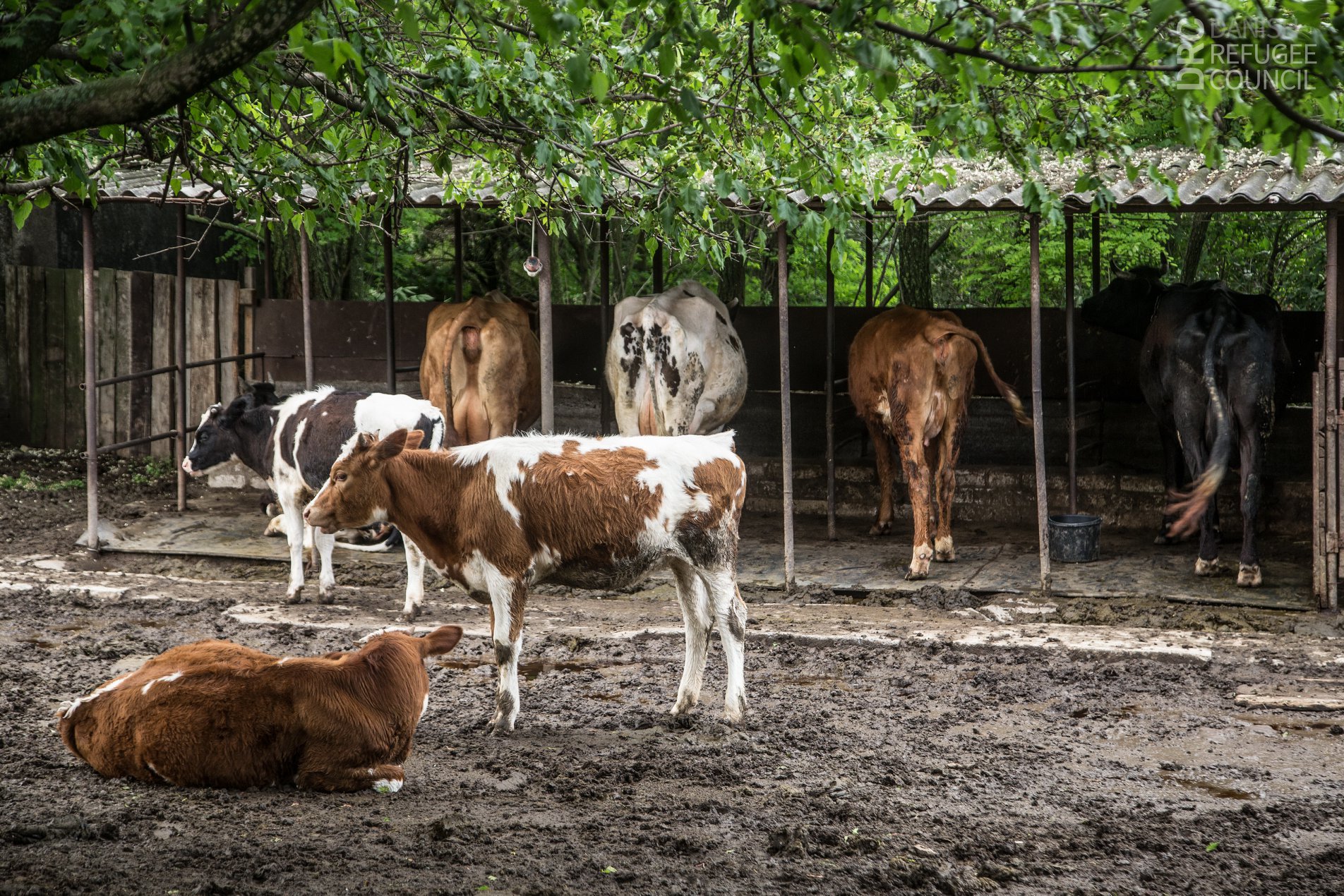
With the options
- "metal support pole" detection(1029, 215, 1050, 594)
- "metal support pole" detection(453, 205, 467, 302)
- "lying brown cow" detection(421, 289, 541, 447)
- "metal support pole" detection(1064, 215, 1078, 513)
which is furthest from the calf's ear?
"metal support pole" detection(453, 205, 467, 302)

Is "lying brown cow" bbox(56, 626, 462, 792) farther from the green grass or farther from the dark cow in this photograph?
the green grass

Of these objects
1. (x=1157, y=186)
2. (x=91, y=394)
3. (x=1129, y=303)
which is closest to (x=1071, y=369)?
(x=1129, y=303)

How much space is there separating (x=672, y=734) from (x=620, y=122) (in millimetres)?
2710

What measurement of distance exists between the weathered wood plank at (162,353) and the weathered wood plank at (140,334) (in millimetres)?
111

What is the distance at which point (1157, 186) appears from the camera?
24.8 feet

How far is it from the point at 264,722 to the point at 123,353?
1012 centimetres

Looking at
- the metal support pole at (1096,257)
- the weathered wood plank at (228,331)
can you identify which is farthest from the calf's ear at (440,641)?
the weathered wood plank at (228,331)

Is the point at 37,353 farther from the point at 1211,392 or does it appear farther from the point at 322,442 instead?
the point at 1211,392

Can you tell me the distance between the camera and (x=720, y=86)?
6156 mm

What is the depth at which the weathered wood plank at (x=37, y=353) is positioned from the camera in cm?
1430

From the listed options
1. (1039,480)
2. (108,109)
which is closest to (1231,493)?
(1039,480)

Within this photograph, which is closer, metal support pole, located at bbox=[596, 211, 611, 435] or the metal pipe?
metal support pole, located at bbox=[596, 211, 611, 435]

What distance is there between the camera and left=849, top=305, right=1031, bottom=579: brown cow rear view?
31.3 feet

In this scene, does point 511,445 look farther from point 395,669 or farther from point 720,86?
point 720,86
